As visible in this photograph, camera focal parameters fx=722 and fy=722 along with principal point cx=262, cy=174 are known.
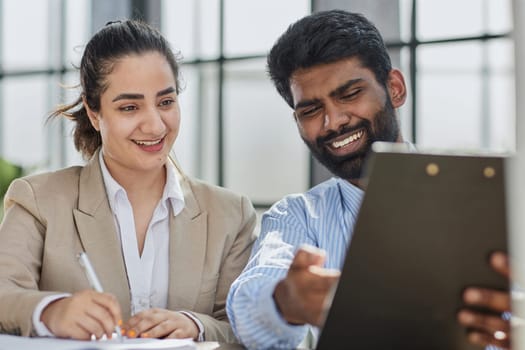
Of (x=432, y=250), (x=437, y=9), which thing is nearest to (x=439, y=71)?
(x=437, y=9)

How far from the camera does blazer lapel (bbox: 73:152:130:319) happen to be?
1754 mm

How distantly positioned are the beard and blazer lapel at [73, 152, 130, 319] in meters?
0.54

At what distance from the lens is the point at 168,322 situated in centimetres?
150

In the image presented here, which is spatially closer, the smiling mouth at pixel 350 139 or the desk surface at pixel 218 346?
the desk surface at pixel 218 346

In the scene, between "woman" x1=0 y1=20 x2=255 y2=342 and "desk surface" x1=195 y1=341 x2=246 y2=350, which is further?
"woman" x1=0 y1=20 x2=255 y2=342

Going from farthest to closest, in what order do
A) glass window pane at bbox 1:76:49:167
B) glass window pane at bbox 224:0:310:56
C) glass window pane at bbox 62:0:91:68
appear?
1. glass window pane at bbox 1:76:49:167
2. glass window pane at bbox 62:0:91:68
3. glass window pane at bbox 224:0:310:56

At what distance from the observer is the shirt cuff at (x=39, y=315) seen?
4.68 ft

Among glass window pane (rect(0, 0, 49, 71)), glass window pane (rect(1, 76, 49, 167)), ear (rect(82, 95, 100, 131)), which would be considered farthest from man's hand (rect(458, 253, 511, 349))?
glass window pane (rect(0, 0, 49, 71))

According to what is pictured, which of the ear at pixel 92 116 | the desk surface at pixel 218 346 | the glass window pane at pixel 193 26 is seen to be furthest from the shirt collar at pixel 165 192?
the glass window pane at pixel 193 26

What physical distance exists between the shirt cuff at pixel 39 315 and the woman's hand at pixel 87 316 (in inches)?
1.9

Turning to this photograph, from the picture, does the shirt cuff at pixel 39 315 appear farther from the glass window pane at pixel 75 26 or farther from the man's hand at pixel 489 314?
the glass window pane at pixel 75 26

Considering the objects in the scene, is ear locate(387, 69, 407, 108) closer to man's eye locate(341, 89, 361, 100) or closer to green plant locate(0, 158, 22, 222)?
man's eye locate(341, 89, 361, 100)

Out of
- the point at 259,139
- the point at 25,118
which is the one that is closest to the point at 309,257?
the point at 259,139

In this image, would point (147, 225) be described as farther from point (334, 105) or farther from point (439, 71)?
point (439, 71)
